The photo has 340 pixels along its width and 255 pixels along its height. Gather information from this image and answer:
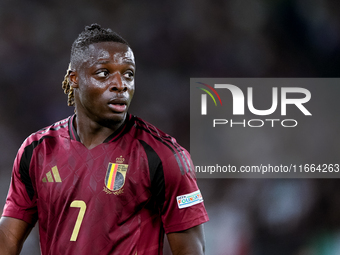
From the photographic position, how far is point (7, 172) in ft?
13.3

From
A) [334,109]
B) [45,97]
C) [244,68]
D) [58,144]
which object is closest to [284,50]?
[244,68]

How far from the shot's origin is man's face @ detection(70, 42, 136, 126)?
194 centimetres

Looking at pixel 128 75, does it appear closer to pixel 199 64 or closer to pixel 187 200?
pixel 187 200

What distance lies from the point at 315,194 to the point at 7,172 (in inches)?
122

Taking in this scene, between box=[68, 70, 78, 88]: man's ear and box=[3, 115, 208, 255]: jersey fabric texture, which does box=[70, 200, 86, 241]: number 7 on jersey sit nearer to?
box=[3, 115, 208, 255]: jersey fabric texture

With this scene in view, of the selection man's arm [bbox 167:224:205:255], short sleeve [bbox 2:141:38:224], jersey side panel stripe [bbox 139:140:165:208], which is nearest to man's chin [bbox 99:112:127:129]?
jersey side panel stripe [bbox 139:140:165:208]

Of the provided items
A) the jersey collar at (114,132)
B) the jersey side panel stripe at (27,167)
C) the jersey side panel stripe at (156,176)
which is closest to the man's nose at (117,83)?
the jersey collar at (114,132)

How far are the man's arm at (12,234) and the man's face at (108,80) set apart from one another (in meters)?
0.70

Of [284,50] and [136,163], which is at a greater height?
[284,50]

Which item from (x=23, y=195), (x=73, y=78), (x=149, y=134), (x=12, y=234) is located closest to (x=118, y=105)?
(x=149, y=134)

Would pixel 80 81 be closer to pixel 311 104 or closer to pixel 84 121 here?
pixel 84 121

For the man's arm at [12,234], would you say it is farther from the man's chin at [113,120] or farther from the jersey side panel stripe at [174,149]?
the jersey side panel stripe at [174,149]

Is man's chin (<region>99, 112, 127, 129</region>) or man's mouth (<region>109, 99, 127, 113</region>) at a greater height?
man's mouth (<region>109, 99, 127, 113</region>)

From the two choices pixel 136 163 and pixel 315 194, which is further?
pixel 315 194
